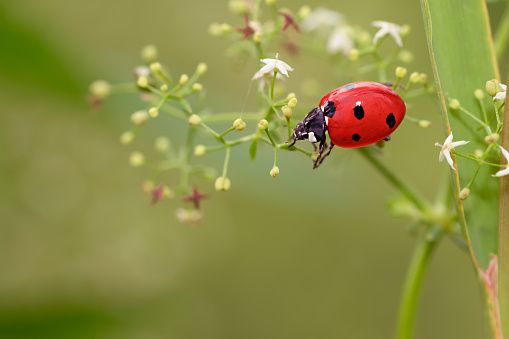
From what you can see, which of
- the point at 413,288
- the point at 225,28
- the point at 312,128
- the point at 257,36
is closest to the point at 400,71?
the point at 312,128

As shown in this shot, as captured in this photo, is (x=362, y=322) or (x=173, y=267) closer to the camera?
(x=173, y=267)

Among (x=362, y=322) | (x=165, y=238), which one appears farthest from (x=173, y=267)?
(x=362, y=322)

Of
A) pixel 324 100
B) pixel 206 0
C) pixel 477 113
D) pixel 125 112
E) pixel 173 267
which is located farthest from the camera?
pixel 206 0

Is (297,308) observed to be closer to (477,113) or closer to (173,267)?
(173,267)

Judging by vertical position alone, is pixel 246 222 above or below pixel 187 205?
above

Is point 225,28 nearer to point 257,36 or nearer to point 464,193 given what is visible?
point 257,36

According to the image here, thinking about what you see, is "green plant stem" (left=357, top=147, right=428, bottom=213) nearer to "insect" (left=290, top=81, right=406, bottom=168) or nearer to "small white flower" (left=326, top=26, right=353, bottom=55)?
"insect" (left=290, top=81, right=406, bottom=168)
